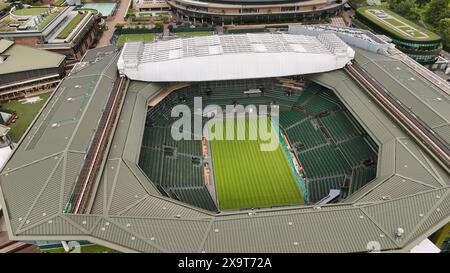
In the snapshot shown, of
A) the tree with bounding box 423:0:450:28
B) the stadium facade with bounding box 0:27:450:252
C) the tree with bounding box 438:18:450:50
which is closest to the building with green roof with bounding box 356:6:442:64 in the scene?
the tree with bounding box 438:18:450:50

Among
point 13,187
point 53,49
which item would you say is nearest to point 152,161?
point 13,187

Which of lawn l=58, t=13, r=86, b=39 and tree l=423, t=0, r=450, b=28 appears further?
tree l=423, t=0, r=450, b=28

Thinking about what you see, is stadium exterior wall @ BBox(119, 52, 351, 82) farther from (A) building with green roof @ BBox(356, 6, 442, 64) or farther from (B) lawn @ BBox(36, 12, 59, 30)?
(B) lawn @ BBox(36, 12, 59, 30)

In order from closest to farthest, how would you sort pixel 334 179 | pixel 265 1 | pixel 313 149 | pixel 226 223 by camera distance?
pixel 226 223, pixel 334 179, pixel 313 149, pixel 265 1

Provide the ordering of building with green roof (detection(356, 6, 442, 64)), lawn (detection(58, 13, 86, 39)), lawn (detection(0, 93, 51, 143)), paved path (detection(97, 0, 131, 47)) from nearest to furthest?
lawn (detection(0, 93, 51, 143)) → building with green roof (detection(356, 6, 442, 64)) → lawn (detection(58, 13, 86, 39)) → paved path (detection(97, 0, 131, 47))

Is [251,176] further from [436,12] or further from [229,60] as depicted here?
[436,12]
